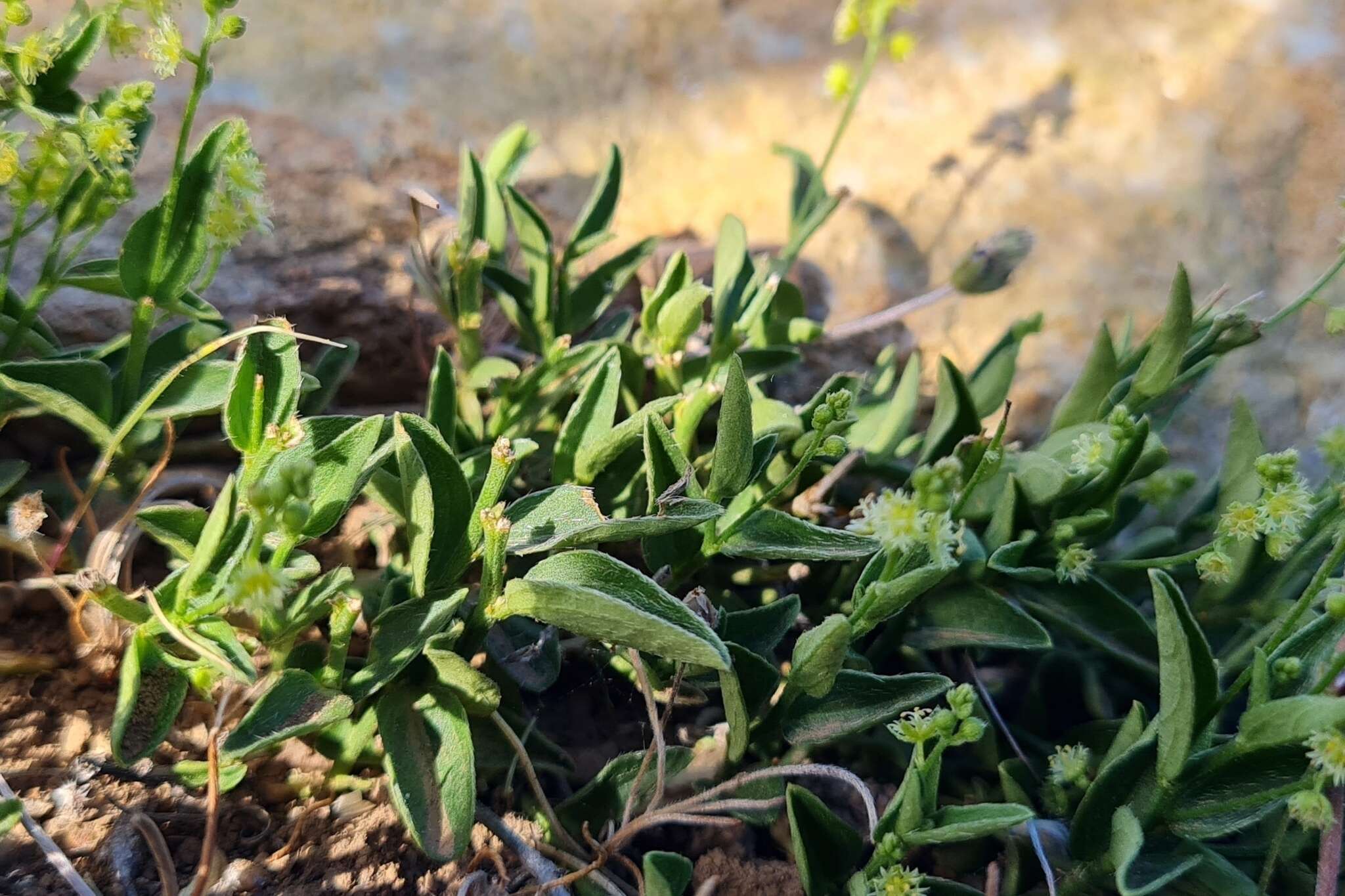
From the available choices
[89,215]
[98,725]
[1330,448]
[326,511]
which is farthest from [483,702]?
[1330,448]

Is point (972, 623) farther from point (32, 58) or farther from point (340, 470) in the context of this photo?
point (32, 58)

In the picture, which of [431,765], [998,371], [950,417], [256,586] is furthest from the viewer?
[998,371]

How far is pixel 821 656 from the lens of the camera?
1.11 metres

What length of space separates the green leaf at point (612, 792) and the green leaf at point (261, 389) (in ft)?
1.82

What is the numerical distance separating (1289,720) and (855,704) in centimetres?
44

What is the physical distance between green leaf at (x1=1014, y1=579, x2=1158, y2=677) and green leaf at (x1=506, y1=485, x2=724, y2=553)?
0.52 m

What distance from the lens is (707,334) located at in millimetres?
1727

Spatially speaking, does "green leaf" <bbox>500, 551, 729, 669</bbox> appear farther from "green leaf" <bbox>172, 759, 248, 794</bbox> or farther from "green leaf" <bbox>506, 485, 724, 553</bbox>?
"green leaf" <bbox>172, 759, 248, 794</bbox>

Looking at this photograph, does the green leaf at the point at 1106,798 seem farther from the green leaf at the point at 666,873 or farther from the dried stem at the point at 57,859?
the dried stem at the point at 57,859

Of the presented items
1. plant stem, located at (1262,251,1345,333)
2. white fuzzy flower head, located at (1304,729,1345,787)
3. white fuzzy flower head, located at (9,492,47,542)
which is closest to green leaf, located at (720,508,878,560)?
white fuzzy flower head, located at (1304,729,1345,787)

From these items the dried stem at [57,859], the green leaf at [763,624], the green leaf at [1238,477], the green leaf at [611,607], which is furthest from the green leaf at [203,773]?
the green leaf at [1238,477]

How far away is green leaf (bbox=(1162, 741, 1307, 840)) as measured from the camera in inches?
42.8

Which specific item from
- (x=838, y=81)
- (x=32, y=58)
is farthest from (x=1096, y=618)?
(x=32, y=58)

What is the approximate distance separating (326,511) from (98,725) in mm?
437
